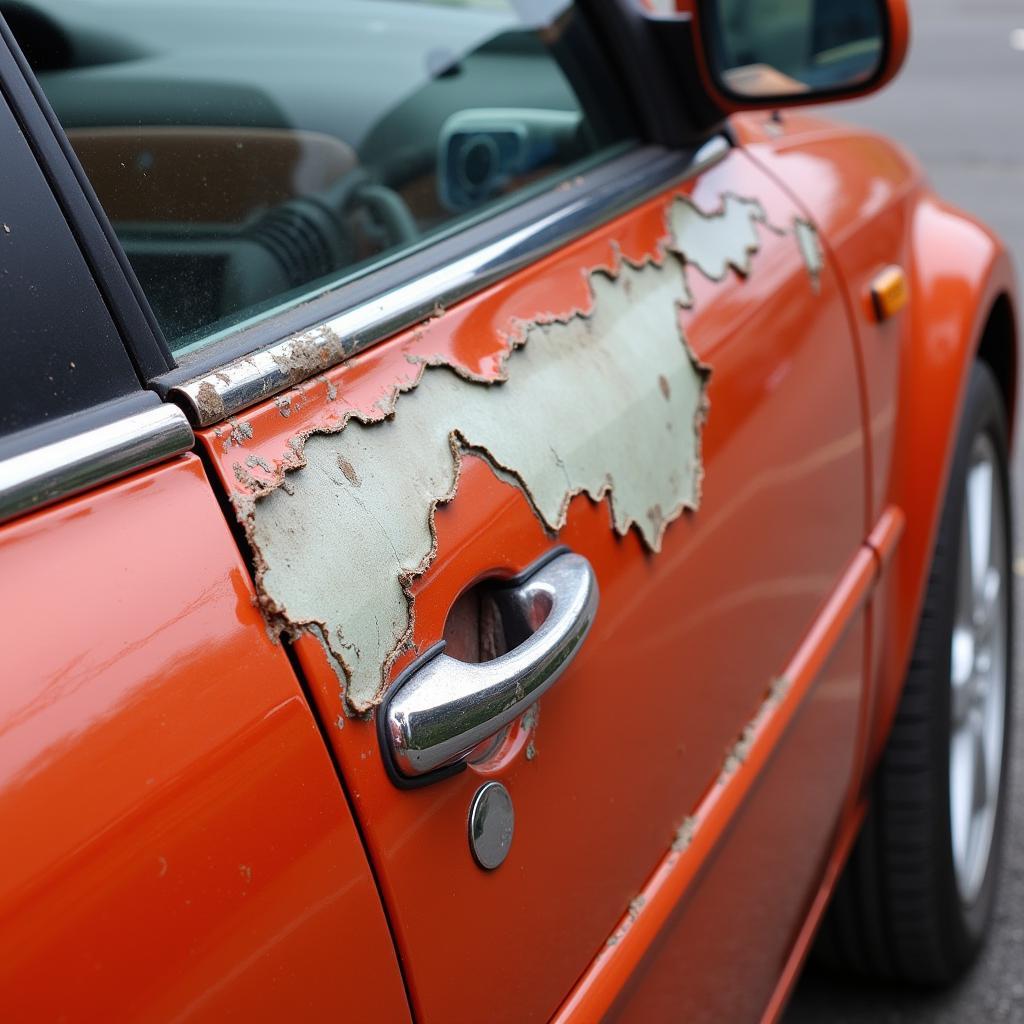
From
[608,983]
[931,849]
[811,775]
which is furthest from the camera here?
[931,849]

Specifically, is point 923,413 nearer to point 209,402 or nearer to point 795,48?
point 795,48

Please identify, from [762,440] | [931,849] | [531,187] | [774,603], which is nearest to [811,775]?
[774,603]

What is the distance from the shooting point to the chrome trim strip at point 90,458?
0.78 m

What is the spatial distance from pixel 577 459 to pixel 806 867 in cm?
78

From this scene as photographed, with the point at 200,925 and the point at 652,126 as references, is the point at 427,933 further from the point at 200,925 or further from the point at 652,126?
the point at 652,126

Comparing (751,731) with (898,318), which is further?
(898,318)

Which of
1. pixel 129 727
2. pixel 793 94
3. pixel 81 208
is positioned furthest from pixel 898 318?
pixel 129 727

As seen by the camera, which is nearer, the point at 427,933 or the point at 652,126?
the point at 427,933

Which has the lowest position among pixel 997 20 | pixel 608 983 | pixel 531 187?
pixel 997 20

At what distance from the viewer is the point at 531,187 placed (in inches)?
62.7

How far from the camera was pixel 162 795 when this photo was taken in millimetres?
762

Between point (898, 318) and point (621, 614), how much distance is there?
1.02m

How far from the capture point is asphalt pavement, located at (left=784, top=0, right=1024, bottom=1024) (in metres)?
2.42

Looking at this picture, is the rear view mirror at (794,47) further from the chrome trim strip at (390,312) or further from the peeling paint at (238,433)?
the peeling paint at (238,433)
